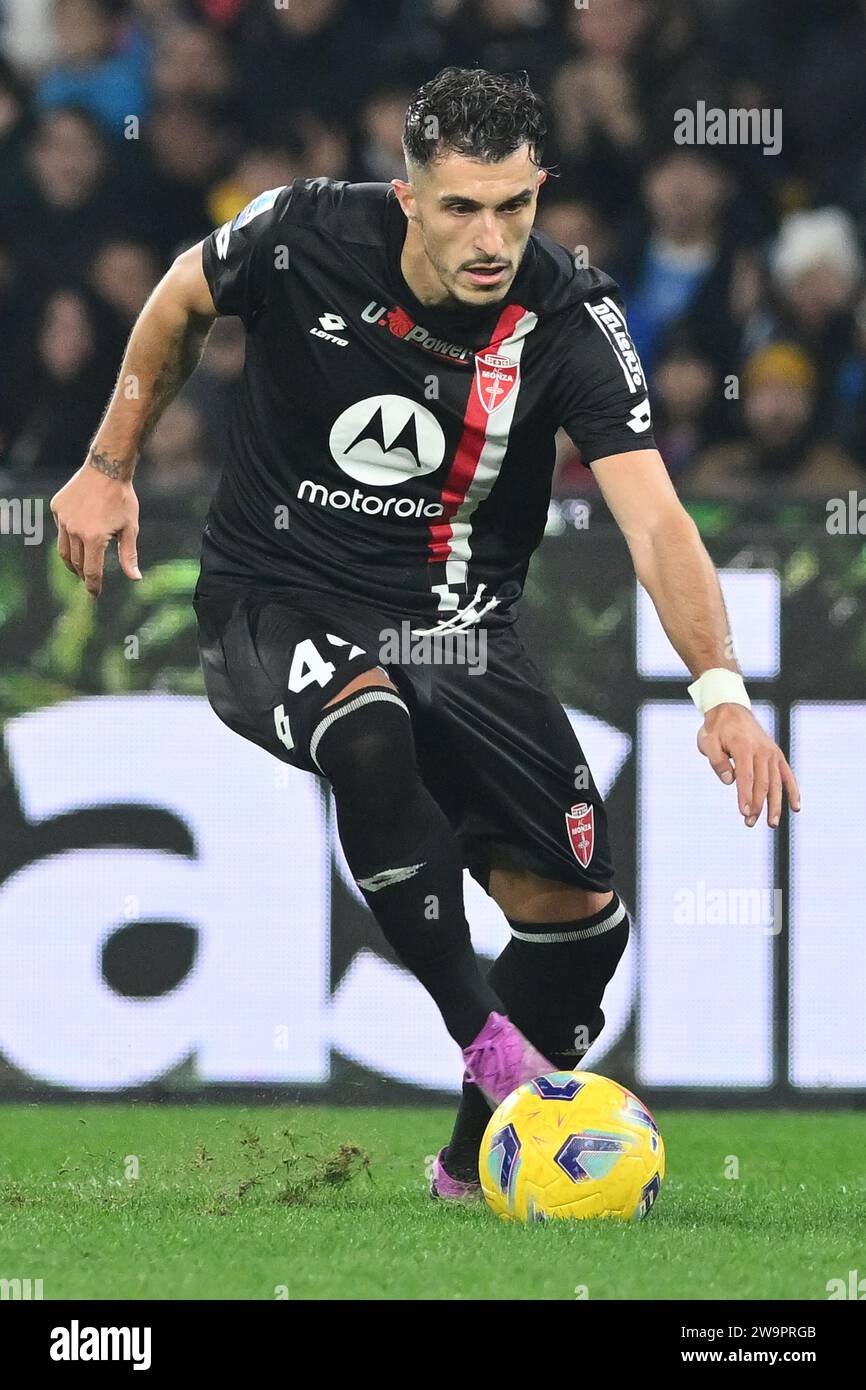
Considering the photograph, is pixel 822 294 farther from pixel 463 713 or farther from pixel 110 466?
pixel 110 466

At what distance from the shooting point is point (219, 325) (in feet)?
26.7

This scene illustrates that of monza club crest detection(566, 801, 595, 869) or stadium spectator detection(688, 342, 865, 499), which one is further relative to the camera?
stadium spectator detection(688, 342, 865, 499)

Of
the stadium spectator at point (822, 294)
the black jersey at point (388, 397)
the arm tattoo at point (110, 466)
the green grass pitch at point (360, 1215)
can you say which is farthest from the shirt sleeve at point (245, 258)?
the stadium spectator at point (822, 294)

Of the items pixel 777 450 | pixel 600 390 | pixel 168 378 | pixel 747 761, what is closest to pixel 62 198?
pixel 777 450

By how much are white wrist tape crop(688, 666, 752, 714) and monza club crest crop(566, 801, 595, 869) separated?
2.56 feet

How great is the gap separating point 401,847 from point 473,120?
58.8 inches

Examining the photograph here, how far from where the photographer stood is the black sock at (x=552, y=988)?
4.84 m

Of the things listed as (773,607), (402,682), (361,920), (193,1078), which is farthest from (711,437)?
(402,682)

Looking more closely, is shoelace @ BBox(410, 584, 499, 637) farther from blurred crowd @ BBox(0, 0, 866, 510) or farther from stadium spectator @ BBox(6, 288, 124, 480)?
stadium spectator @ BBox(6, 288, 124, 480)

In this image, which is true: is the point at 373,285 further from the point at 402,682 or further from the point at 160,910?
the point at 160,910

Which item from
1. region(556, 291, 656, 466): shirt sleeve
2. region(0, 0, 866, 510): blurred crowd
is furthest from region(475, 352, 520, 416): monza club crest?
region(0, 0, 866, 510): blurred crowd

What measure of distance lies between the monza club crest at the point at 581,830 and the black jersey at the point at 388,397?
0.51 metres

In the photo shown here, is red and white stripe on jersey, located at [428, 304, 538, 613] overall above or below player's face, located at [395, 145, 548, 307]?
below

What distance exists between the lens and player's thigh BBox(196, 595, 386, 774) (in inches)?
167
